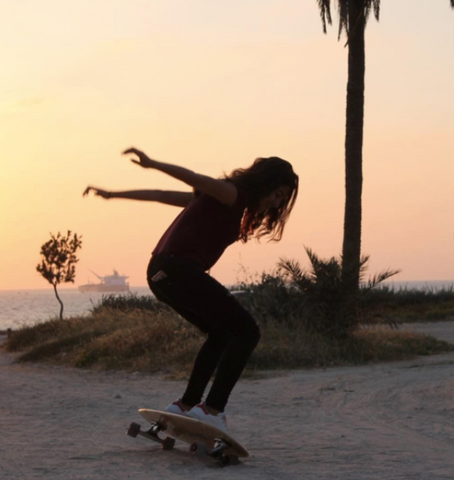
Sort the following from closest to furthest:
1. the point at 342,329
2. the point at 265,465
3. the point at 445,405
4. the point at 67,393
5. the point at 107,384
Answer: the point at 265,465 < the point at 445,405 < the point at 67,393 < the point at 107,384 < the point at 342,329

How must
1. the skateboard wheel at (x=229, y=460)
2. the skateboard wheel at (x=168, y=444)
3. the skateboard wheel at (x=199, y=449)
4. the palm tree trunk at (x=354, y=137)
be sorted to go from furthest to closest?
1. the palm tree trunk at (x=354, y=137)
2. the skateboard wheel at (x=168, y=444)
3. the skateboard wheel at (x=199, y=449)
4. the skateboard wheel at (x=229, y=460)

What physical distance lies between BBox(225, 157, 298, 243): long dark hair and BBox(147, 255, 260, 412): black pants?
467mm

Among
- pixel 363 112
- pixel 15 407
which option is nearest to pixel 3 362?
pixel 15 407

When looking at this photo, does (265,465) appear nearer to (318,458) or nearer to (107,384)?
(318,458)

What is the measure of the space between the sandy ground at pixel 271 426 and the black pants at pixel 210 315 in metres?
0.53

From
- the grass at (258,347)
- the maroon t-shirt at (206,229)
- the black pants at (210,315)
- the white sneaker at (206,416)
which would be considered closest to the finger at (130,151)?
the maroon t-shirt at (206,229)

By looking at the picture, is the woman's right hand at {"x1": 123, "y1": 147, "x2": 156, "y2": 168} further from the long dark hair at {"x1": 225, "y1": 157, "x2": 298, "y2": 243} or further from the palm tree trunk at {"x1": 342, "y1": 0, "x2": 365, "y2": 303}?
the palm tree trunk at {"x1": 342, "y1": 0, "x2": 365, "y2": 303}

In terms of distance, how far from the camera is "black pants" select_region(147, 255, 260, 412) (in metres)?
5.21

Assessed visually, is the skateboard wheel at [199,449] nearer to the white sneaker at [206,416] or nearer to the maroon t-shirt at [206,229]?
the white sneaker at [206,416]

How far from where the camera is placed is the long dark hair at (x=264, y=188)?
5.34 metres

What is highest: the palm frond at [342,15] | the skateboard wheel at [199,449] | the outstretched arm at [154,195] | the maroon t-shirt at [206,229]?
the palm frond at [342,15]

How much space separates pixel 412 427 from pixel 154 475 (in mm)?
2842

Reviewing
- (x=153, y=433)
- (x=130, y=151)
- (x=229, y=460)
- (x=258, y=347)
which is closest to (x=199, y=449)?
(x=229, y=460)

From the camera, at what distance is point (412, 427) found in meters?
6.95
